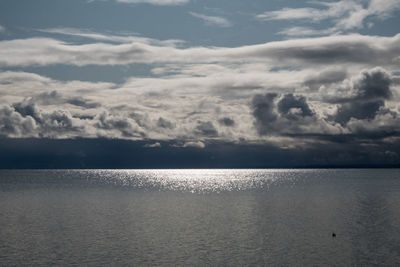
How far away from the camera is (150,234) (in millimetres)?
77250

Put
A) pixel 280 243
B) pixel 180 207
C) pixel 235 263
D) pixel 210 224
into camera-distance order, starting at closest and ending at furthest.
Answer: pixel 235 263 → pixel 280 243 → pixel 210 224 → pixel 180 207

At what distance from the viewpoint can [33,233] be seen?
256ft

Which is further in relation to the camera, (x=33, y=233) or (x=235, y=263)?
(x=33, y=233)

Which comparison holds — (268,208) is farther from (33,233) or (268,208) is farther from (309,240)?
(33,233)

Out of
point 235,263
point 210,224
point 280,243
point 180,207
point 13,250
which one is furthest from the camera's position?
point 180,207

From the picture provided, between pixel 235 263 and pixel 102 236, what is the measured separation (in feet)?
93.0

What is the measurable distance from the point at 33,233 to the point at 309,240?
48.5m

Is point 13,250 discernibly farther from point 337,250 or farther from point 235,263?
point 337,250

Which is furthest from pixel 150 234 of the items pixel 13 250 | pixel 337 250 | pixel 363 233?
pixel 363 233

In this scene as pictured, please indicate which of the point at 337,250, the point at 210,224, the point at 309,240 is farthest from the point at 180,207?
the point at 337,250

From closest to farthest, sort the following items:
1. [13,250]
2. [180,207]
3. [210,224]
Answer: [13,250], [210,224], [180,207]

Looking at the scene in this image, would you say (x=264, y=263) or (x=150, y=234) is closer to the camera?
(x=264, y=263)

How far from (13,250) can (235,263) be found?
32997mm

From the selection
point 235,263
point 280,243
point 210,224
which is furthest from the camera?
Result: point 210,224
